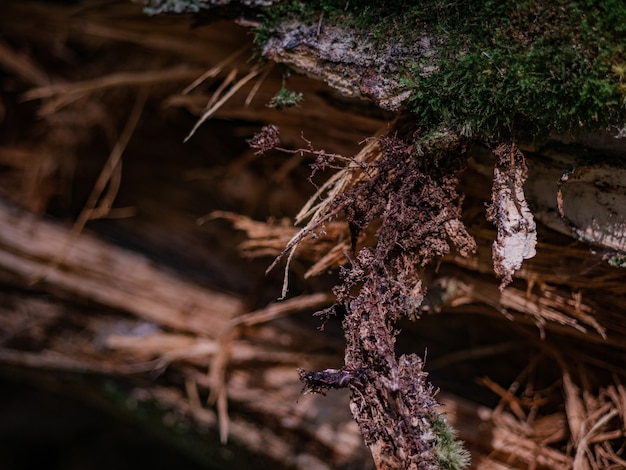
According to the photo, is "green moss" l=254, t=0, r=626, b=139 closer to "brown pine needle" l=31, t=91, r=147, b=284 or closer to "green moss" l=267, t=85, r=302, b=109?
"green moss" l=267, t=85, r=302, b=109

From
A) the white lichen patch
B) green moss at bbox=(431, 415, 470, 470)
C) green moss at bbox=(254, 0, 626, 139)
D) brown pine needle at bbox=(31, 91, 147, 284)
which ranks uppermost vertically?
green moss at bbox=(254, 0, 626, 139)

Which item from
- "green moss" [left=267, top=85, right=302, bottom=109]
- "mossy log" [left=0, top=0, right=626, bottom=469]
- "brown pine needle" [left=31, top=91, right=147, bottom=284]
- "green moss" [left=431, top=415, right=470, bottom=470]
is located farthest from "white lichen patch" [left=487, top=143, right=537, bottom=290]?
"brown pine needle" [left=31, top=91, right=147, bottom=284]

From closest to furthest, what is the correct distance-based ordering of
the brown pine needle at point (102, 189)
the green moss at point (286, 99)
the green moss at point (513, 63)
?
the green moss at point (513, 63)
the green moss at point (286, 99)
the brown pine needle at point (102, 189)

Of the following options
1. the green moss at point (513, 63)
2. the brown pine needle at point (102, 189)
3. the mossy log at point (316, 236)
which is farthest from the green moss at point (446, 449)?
the brown pine needle at point (102, 189)

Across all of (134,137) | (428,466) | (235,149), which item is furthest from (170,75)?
(428,466)

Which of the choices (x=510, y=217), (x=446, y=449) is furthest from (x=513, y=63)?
(x=446, y=449)

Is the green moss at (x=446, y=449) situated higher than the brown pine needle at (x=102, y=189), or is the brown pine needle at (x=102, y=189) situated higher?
the green moss at (x=446, y=449)

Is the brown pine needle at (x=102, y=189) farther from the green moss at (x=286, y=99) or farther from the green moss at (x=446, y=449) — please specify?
the green moss at (x=446, y=449)

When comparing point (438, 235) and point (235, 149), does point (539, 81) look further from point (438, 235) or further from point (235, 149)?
point (235, 149)
